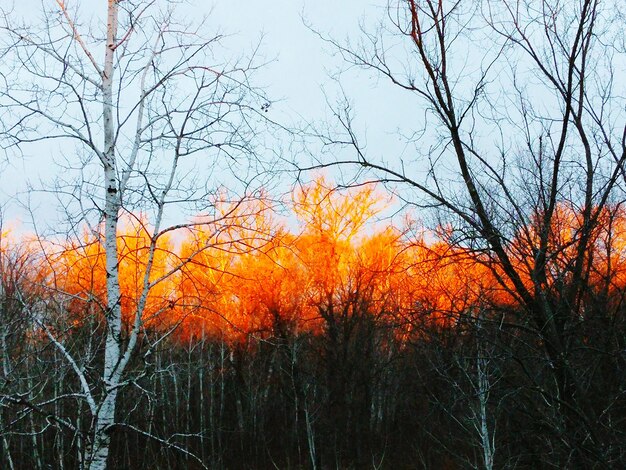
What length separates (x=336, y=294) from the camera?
2352cm

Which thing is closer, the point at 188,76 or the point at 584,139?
the point at 584,139

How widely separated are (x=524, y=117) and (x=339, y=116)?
2093mm

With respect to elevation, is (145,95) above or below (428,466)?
above

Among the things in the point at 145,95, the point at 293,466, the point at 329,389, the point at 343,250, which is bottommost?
the point at 293,466

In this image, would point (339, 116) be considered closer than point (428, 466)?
Yes

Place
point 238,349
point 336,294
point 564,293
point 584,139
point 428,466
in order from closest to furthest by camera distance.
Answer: point 564,293 < point 584,139 < point 428,466 < point 336,294 < point 238,349

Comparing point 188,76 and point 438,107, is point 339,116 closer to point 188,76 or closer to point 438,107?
point 438,107

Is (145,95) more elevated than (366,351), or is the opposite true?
(145,95)

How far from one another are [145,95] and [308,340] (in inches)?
785

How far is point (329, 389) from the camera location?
76.4 feet

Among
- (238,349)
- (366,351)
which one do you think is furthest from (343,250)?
(238,349)

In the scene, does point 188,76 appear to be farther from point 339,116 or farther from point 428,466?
point 428,466

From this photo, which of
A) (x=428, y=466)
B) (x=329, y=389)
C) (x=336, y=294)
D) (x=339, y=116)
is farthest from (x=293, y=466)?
(x=339, y=116)

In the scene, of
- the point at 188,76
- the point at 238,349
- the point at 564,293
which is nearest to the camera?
the point at 564,293
